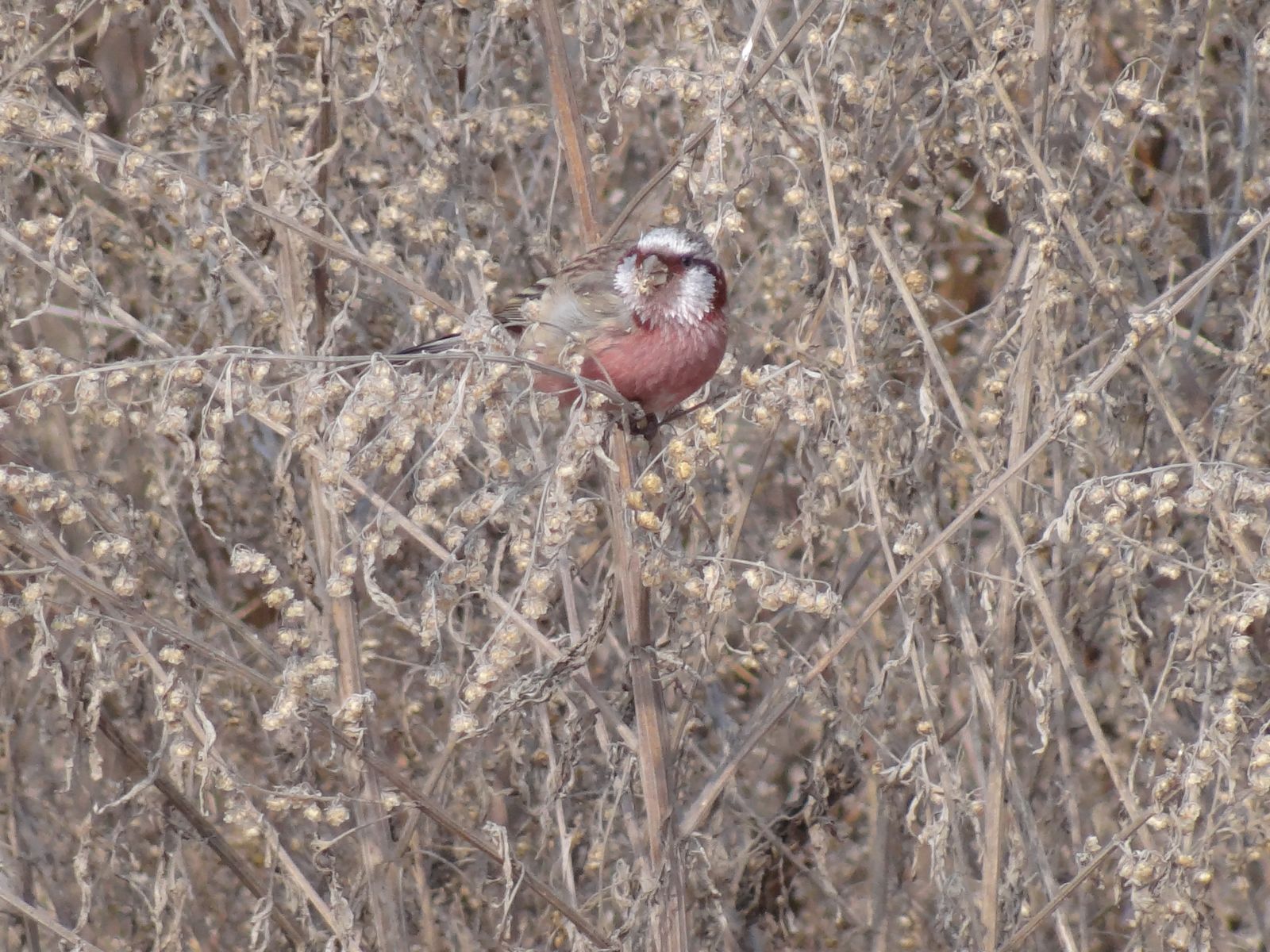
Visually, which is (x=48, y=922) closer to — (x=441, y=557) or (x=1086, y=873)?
(x=441, y=557)

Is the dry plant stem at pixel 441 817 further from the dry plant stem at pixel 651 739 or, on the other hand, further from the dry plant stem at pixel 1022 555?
the dry plant stem at pixel 1022 555

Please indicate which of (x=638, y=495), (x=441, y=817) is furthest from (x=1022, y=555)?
(x=441, y=817)

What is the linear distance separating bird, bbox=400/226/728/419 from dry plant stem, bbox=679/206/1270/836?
79cm

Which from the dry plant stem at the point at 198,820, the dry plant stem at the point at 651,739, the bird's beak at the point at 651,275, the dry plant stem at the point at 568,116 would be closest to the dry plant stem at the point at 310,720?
the dry plant stem at the point at 651,739

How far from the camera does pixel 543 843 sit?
2918 mm

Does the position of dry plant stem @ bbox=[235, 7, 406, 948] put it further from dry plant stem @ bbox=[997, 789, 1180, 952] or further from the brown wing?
dry plant stem @ bbox=[997, 789, 1180, 952]

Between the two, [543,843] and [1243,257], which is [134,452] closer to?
[543,843]

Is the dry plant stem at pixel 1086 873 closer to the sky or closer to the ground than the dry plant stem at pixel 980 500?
closer to the ground

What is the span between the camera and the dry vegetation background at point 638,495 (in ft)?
7.04

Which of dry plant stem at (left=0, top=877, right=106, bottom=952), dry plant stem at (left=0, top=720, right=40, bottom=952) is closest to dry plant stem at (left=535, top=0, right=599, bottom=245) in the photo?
dry plant stem at (left=0, top=877, right=106, bottom=952)

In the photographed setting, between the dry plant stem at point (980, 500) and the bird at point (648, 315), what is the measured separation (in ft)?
2.58

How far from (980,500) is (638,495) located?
0.50 metres

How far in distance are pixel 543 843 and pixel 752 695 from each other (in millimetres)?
1318

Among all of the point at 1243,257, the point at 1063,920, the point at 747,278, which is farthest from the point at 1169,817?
the point at 747,278
